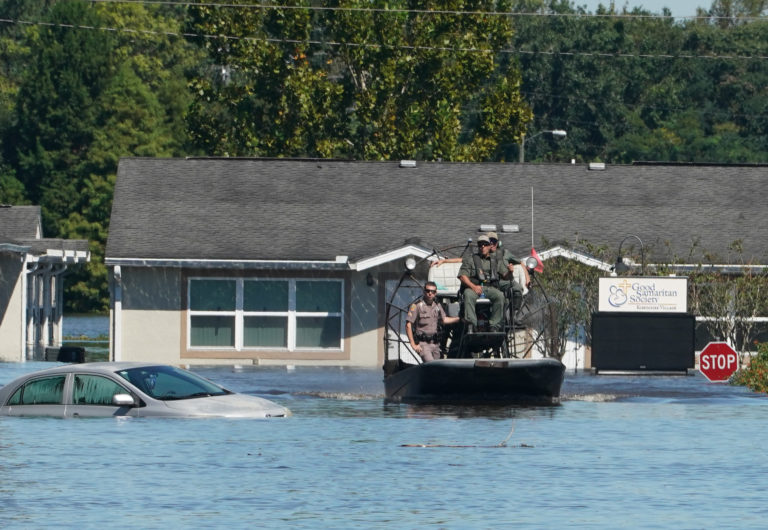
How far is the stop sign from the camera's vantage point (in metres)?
38.5

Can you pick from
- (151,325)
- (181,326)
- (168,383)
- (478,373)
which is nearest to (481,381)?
(478,373)

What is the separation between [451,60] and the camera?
6888cm

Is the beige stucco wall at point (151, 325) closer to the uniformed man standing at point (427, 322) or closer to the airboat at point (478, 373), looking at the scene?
the airboat at point (478, 373)

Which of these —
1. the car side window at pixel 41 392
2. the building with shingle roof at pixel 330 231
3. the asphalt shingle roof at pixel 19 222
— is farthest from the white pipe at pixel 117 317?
the car side window at pixel 41 392

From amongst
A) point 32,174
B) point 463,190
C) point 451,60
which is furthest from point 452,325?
point 32,174

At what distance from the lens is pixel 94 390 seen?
84.3ft

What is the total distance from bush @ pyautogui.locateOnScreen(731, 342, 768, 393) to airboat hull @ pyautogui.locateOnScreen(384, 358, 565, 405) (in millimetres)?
5506

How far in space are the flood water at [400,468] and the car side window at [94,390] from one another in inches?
18.5

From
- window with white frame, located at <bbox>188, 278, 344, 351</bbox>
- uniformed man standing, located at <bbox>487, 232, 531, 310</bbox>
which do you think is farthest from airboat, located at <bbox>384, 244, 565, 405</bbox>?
window with white frame, located at <bbox>188, 278, 344, 351</bbox>

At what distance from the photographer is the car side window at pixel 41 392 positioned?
1017 inches

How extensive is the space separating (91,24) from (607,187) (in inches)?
2260

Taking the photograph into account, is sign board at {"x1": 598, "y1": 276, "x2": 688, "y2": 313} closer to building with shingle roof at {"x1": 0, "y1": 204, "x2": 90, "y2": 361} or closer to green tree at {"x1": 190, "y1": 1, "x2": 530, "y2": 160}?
building with shingle roof at {"x1": 0, "y1": 204, "x2": 90, "y2": 361}

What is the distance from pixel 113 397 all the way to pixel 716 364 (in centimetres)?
1776

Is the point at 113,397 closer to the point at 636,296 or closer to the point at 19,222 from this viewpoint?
the point at 636,296
